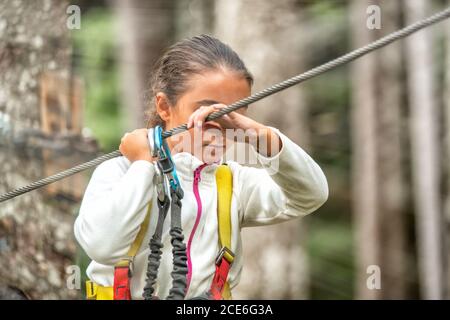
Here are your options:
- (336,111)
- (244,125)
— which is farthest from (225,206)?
(336,111)

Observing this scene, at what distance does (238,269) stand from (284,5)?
2353 millimetres

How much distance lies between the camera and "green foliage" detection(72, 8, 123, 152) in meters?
2.97

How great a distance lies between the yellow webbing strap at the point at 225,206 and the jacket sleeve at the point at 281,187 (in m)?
0.02

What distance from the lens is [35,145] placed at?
6.72 ft

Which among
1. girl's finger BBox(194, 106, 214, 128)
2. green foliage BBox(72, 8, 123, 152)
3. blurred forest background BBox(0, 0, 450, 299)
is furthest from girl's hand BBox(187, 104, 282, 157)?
green foliage BBox(72, 8, 123, 152)

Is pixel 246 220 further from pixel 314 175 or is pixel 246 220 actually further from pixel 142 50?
pixel 142 50

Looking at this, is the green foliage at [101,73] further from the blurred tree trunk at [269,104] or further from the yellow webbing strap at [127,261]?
the yellow webbing strap at [127,261]

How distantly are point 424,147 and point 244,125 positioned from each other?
2.71 metres

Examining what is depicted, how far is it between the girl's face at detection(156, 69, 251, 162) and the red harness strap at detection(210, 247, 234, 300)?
0.16 meters

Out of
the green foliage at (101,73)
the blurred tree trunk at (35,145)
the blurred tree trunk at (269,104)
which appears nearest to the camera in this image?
the blurred tree trunk at (35,145)

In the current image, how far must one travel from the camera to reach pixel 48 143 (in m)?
2.08

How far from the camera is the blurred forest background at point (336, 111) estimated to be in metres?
3.20

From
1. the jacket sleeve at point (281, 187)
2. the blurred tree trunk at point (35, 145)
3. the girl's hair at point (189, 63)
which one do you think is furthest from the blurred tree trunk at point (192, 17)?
the jacket sleeve at point (281, 187)

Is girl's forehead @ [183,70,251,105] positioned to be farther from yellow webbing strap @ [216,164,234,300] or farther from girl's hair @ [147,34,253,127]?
yellow webbing strap @ [216,164,234,300]
